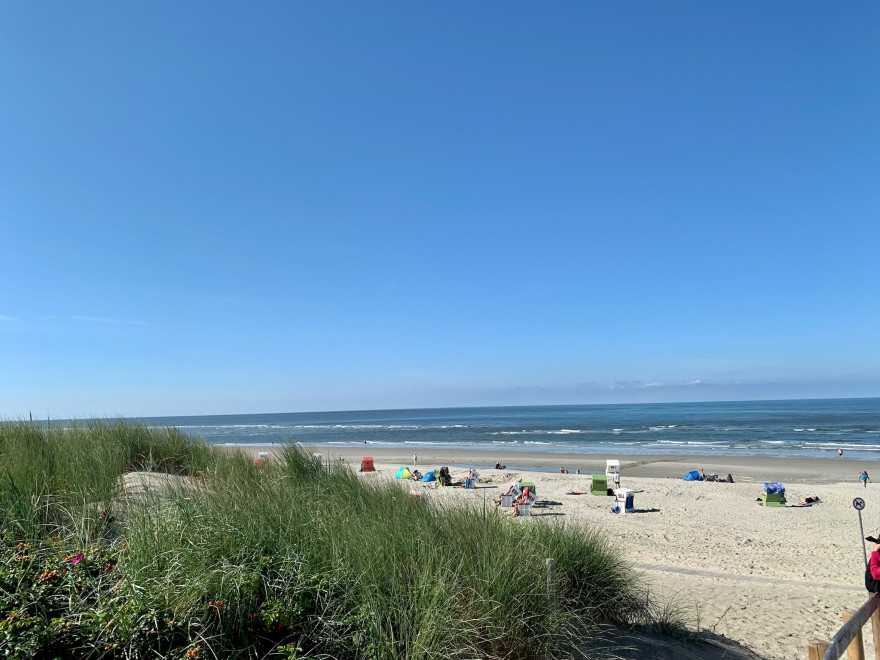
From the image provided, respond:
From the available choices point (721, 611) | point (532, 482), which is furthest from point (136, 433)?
point (532, 482)

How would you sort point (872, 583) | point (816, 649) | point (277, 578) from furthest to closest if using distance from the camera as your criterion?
point (872, 583) < point (816, 649) < point (277, 578)

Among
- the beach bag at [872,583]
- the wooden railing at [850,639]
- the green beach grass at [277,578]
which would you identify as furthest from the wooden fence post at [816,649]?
the beach bag at [872,583]

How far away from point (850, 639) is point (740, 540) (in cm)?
902

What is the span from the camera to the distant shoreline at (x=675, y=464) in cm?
2388

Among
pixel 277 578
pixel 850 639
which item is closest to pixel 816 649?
pixel 850 639

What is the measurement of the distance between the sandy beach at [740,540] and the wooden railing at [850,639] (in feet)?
3.48

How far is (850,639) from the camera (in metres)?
3.83

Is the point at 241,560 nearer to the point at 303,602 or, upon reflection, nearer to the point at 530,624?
the point at 303,602

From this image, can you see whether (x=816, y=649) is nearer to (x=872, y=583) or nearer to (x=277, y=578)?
(x=872, y=583)

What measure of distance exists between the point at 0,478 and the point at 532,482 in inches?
712

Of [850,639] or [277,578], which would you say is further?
[850,639]

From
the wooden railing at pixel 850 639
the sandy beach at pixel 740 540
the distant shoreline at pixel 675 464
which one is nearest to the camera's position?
the wooden railing at pixel 850 639

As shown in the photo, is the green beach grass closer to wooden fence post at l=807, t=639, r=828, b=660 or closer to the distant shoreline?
wooden fence post at l=807, t=639, r=828, b=660

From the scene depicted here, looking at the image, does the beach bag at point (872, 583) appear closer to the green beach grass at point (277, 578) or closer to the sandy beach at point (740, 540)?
the sandy beach at point (740, 540)
